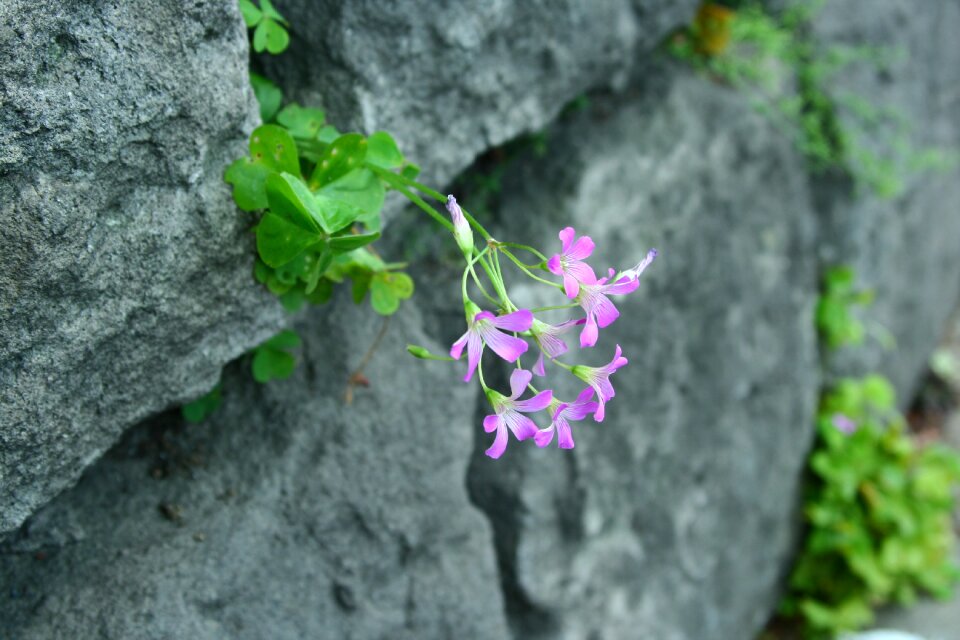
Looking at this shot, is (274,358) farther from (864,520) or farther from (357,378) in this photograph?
(864,520)

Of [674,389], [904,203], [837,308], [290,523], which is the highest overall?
[904,203]

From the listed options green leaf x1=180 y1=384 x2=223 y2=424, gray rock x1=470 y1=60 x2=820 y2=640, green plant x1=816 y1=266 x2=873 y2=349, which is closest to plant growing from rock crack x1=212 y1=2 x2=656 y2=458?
green leaf x1=180 y1=384 x2=223 y2=424

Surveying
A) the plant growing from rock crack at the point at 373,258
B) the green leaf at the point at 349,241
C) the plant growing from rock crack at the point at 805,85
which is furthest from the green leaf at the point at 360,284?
the plant growing from rock crack at the point at 805,85

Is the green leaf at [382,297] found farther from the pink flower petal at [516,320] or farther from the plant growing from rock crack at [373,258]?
the pink flower petal at [516,320]

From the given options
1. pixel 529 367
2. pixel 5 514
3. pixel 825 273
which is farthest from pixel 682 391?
pixel 5 514

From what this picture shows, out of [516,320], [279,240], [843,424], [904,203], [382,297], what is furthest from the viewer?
[904,203]

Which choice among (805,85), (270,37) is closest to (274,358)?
(270,37)

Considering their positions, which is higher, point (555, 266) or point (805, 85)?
point (805, 85)
